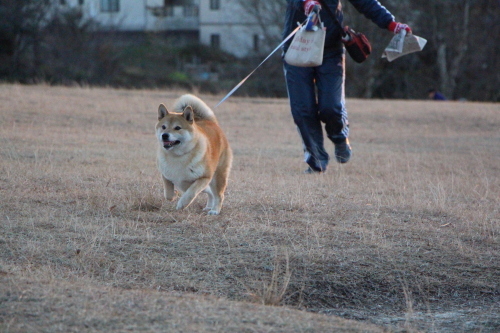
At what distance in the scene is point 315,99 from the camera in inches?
313

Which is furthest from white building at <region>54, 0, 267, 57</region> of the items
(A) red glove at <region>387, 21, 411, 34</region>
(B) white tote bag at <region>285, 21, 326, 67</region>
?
(B) white tote bag at <region>285, 21, 326, 67</region>

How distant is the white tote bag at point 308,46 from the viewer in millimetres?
7297

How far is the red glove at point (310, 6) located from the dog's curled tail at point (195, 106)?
1.80 m

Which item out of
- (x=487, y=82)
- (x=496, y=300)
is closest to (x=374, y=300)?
(x=496, y=300)

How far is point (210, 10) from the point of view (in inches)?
1821

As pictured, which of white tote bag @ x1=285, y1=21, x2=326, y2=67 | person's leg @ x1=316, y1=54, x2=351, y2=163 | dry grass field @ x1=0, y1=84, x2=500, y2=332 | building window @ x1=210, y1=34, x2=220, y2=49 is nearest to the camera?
dry grass field @ x1=0, y1=84, x2=500, y2=332

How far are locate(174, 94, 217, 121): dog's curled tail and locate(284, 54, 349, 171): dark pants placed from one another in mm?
1666

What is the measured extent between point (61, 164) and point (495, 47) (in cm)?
3250

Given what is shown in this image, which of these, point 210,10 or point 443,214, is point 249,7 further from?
point 443,214

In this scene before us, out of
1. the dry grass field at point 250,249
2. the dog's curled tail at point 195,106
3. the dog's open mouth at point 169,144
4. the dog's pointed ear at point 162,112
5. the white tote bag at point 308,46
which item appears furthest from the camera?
the white tote bag at point 308,46

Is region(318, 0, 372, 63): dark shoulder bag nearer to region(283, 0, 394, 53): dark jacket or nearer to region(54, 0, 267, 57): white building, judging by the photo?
region(283, 0, 394, 53): dark jacket

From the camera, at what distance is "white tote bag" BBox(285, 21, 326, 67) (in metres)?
7.30

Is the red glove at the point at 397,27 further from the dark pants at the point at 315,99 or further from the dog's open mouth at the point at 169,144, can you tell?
the dog's open mouth at the point at 169,144

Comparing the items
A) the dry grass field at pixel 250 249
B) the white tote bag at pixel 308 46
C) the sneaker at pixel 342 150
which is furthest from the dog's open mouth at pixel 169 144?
the sneaker at pixel 342 150
